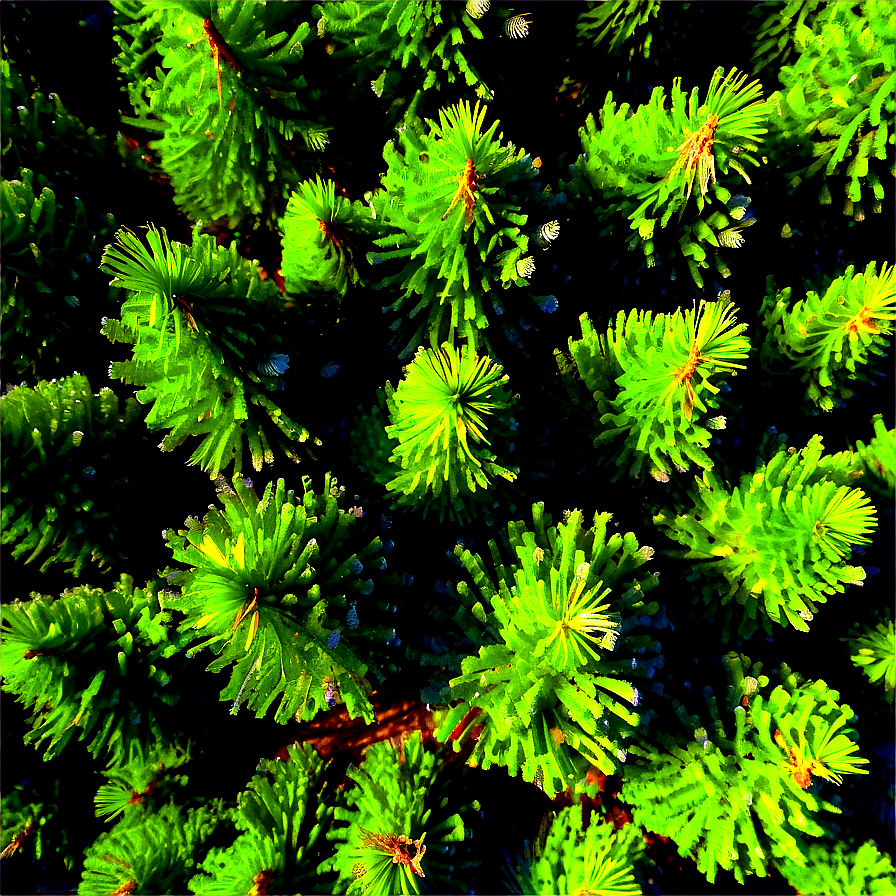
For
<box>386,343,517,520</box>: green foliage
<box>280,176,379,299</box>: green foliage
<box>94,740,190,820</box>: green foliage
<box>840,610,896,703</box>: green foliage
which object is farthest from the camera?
<box>840,610,896,703</box>: green foliage

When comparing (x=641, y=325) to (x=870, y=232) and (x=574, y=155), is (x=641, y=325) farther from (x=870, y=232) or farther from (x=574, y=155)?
(x=870, y=232)

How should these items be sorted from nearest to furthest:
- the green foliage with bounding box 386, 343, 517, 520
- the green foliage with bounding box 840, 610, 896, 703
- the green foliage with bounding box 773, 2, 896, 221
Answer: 1. the green foliage with bounding box 386, 343, 517, 520
2. the green foliage with bounding box 773, 2, 896, 221
3. the green foliage with bounding box 840, 610, 896, 703

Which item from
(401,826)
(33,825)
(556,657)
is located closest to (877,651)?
(556,657)

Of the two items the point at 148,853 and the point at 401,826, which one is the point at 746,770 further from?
the point at 148,853

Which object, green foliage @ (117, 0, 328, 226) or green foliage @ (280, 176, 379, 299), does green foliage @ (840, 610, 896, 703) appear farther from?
green foliage @ (117, 0, 328, 226)

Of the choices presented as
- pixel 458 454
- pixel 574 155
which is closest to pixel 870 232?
pixel 574 155

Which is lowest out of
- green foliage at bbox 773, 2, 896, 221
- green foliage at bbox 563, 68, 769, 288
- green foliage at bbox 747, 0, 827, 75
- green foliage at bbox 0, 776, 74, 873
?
green foliage at bbox 0, 776, 74, 873

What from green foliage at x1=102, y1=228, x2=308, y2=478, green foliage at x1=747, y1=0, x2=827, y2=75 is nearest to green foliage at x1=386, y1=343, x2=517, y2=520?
green foliage at x1=102, y1=228, x2=308, y2=478
